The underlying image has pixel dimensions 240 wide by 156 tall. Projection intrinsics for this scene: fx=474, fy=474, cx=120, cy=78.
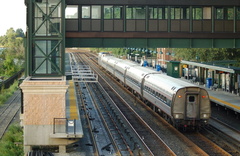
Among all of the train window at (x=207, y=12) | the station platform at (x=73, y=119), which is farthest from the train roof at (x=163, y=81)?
the station platform at (x=73, y=119)

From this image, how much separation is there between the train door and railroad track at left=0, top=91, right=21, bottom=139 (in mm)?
11849

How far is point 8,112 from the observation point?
39.5 m

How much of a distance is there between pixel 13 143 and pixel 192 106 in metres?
10.2

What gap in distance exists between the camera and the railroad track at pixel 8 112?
3342 cm

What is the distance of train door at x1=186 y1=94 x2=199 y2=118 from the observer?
87.2 ft

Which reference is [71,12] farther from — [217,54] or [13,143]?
[217,54]

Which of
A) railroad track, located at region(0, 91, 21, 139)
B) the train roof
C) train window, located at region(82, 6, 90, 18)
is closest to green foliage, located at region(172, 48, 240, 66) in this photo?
the train roof

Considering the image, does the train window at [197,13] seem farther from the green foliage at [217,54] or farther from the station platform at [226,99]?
the green foliage at [217,54]

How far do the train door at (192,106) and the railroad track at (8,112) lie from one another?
1185 cm

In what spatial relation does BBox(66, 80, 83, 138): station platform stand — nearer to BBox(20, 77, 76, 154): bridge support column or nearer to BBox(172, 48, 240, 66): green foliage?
BBox(20, 77, 76, 154): bridge support column

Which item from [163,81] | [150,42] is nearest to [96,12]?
[150,42]

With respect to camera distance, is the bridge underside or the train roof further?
the bridge underside

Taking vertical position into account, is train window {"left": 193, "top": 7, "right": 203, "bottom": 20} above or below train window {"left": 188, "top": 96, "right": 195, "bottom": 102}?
above

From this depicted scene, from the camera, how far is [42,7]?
26375mm
